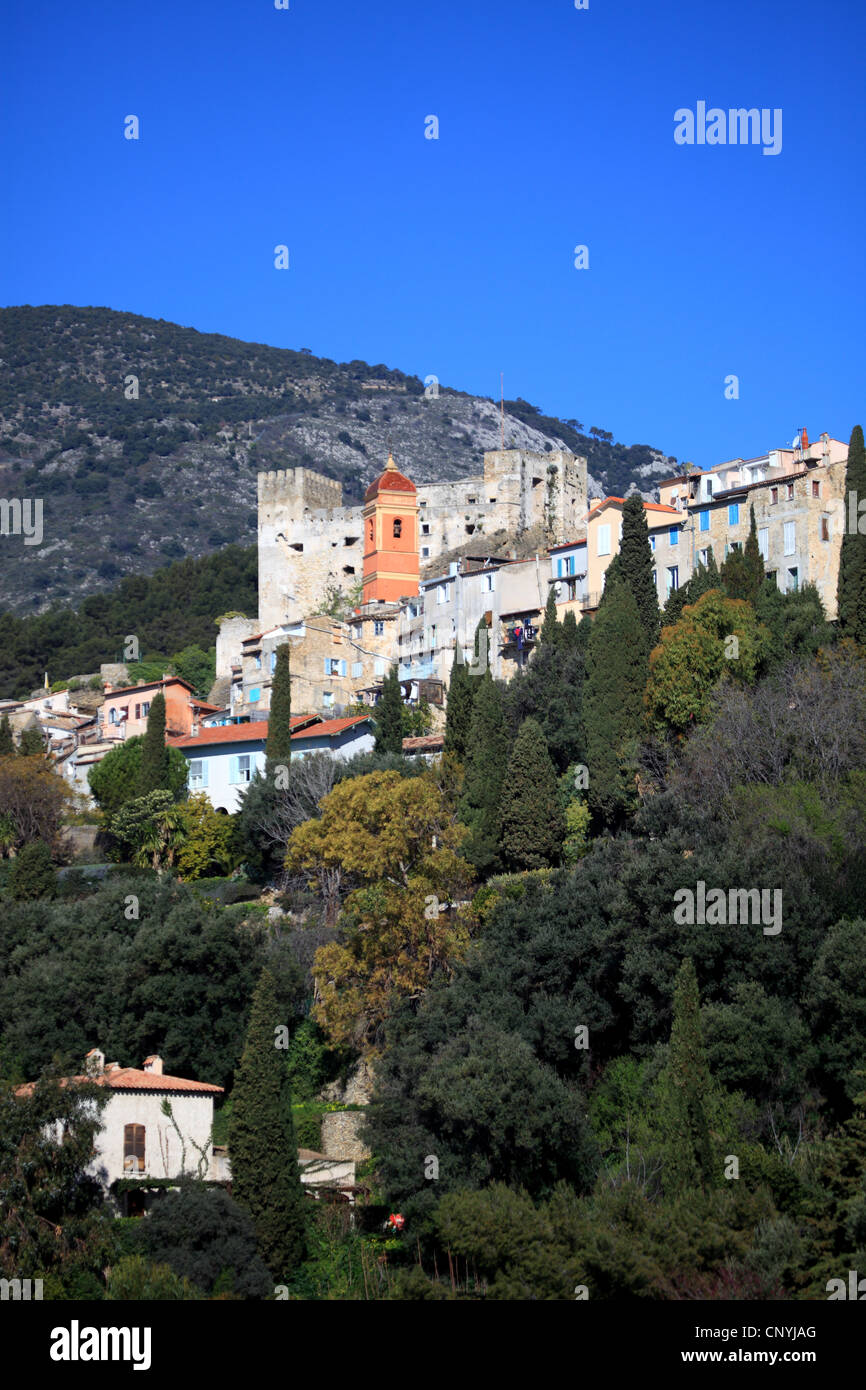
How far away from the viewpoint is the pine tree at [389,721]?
54.7 meters

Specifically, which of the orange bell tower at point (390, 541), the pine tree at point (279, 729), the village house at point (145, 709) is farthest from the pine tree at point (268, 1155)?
the orange bell tower at point (390, 541)

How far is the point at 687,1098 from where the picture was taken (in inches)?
1148

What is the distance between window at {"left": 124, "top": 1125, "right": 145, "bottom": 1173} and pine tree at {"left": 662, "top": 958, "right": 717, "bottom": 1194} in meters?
10.9

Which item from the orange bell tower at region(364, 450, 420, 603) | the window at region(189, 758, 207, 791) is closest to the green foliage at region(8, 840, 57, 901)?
the window at region(189, 758, 207, 791)

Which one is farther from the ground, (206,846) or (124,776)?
(124,776)

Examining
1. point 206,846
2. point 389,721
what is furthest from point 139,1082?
point 389,721

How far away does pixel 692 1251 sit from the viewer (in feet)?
81.6

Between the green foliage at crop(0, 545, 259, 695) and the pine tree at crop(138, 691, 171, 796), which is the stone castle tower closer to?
the green foliage at crop(0, 545, 259, 695)

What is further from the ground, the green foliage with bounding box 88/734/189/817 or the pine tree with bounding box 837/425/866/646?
the pine tree with bounding box 837/425/866/646

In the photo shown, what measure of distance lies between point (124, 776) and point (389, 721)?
1066 centimetres

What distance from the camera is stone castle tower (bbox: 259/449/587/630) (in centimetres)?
8794

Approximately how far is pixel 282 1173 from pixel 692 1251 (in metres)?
9.42

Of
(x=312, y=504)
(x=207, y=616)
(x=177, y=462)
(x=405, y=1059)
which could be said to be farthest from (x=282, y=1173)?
(x=177, y=462)

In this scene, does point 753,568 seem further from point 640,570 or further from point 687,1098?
point 687,1098
